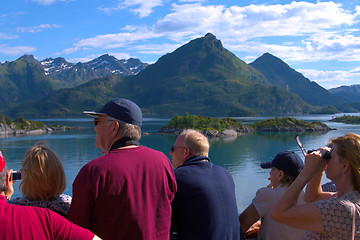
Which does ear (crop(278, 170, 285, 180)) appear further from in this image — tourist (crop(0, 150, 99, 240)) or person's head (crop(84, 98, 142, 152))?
tourist (crop(0, 150, 99, 240))

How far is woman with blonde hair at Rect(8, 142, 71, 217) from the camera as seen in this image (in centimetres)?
271

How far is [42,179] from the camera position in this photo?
2.74 meters

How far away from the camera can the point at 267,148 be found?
203 ft

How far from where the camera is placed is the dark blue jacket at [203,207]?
2.99 m

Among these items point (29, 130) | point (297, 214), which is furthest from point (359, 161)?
point (29, 130)

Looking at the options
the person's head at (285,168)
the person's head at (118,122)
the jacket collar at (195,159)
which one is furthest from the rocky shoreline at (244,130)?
the person's head at (118,122)

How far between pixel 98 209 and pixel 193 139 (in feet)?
4.31

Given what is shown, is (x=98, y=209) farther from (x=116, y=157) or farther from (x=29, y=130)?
(x=29, y=130)

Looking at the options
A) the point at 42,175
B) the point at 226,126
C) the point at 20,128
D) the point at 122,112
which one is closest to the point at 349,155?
the point at 122,112

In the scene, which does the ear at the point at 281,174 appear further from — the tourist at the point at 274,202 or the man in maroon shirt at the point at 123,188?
the man in maroon shirt at the point at 123,188

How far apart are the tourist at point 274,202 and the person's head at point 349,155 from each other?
967 millimetres

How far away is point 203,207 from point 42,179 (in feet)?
4.54

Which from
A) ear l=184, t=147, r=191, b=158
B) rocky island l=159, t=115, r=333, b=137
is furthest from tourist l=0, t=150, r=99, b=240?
rocky island l=159, t=115, r=333, b=137

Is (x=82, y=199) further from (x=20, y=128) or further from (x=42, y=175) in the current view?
(x=20, y=128)
